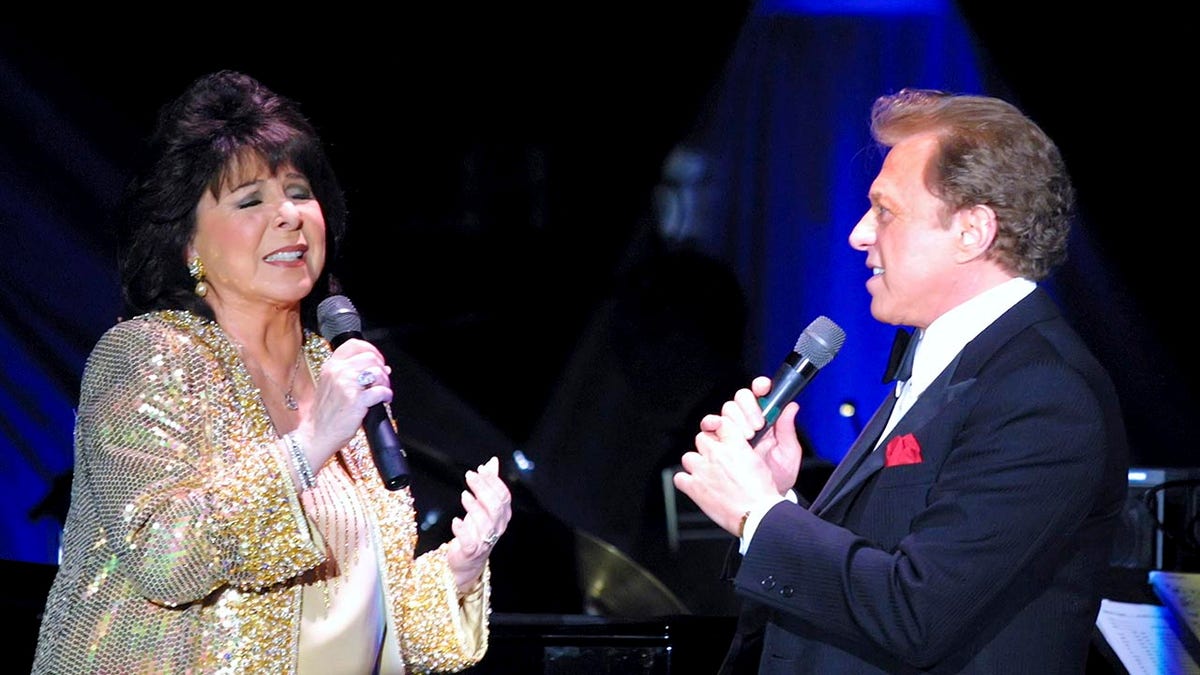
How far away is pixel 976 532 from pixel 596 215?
2.24 m

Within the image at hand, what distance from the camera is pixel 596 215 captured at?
3.81 meters

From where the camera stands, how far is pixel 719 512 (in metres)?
1.91

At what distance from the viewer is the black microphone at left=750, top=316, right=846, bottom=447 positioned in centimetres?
204

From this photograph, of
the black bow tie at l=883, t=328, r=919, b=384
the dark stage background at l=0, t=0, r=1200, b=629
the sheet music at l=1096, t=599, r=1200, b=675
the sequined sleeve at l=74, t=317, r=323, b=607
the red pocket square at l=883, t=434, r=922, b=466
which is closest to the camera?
the red pocket square at l=883, t=434, r=922, b=466

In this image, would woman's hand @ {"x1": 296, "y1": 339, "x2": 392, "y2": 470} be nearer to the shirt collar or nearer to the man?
the man

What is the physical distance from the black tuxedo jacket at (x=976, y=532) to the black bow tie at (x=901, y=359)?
207mm

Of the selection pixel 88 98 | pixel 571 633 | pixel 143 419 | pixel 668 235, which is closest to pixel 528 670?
pixel 571 633

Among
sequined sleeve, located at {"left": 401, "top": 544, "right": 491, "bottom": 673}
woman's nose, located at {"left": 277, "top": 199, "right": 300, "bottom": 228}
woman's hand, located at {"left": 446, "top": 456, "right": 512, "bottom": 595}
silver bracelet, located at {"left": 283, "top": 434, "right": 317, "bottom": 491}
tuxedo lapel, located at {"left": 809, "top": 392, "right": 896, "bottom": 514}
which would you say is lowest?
sequined sleeve, located at {"left": 401, "top": 544, "right": 491, "bottom": 673}

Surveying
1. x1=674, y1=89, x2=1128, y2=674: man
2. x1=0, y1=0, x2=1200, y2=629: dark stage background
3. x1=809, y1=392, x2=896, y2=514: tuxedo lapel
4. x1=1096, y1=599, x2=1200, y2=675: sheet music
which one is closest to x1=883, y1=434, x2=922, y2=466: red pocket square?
x1=674, y1=89, x2=1128, y2=674: man

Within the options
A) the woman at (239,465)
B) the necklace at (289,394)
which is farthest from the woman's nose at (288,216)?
the necklace at (289,394)

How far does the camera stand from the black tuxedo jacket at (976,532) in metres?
1.72

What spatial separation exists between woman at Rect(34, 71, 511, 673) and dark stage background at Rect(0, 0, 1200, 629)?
1.21 m

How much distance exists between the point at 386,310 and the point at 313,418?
5.63ft

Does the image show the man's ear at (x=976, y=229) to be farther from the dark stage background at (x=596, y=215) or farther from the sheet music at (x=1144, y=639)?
the dark stage background at (x=596, y=215)
